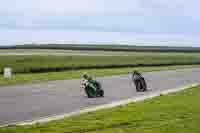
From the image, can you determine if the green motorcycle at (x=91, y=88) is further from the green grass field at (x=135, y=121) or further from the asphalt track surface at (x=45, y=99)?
the green grass field at (x=135, y=121)

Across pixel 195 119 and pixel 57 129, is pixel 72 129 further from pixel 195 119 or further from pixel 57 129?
pixel 195 119

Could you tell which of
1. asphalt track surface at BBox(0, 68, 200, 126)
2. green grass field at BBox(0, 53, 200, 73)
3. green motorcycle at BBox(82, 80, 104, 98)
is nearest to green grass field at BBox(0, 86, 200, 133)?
asphalt track surface at BBox(0, 68, 200, 126)

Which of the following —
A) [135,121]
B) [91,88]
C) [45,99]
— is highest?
[91,88]

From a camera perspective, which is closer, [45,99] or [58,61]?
[45,99]

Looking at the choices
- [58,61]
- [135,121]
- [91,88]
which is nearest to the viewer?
[135,121]

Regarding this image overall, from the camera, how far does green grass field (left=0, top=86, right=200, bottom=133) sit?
16.3 meters

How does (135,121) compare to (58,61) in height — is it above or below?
below

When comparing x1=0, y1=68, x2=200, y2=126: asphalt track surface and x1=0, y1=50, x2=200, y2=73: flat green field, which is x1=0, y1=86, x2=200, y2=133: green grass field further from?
x1=0, y1=50, x2=200, y2=73: flat green field

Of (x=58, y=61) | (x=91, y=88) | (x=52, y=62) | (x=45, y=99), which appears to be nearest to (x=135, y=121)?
(x=45, y=99)

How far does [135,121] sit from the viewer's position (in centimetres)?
1838

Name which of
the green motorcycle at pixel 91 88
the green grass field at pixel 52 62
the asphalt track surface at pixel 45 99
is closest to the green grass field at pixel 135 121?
the asphalt track surface at pixel 45 99

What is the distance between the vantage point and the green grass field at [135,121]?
53.6ft

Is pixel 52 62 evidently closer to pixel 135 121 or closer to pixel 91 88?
pixel 91 88

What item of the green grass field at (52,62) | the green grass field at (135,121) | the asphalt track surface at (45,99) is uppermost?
the green grass field at (52,62)
